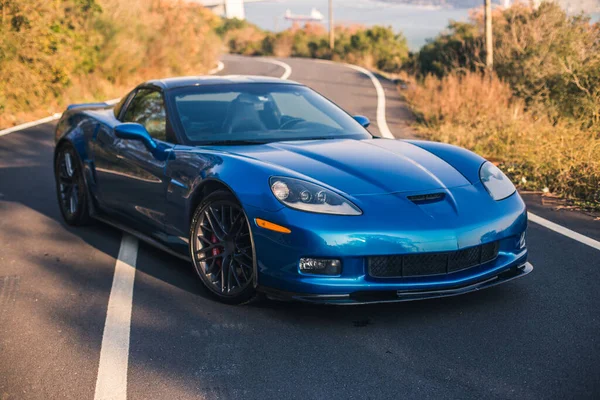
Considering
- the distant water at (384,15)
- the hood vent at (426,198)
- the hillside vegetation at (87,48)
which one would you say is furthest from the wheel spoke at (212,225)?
the distant water at (384,15)

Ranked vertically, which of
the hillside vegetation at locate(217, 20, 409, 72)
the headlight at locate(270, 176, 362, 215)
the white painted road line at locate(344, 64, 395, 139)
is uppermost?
the headlight at locate(270, 176, 362, 215)

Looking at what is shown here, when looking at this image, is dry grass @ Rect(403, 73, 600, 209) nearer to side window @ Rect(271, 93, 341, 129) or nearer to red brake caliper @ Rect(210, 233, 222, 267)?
side window @ Rect(271, 93, 341, 129)

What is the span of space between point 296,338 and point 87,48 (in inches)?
775

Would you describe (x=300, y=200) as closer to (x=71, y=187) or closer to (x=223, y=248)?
(x=223, y=248)

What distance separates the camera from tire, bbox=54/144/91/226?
280 inches

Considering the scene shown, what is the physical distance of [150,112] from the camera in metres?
6.46

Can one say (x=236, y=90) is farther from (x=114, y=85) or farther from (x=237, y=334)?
(x=114, y=85)

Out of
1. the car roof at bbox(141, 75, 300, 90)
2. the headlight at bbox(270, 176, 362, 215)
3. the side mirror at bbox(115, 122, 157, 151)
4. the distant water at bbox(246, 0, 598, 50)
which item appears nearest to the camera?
the headlight at bbox(270, 176, 362, 215)

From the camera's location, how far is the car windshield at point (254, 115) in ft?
19.4

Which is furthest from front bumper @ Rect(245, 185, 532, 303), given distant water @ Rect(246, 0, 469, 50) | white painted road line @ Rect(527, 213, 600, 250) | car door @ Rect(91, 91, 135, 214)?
distant water @ Rect(246, 0, 469, 50)

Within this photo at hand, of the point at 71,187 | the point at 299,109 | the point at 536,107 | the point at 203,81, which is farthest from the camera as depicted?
the point at 536,107

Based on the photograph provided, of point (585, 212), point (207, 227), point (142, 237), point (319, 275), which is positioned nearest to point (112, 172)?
point (142, 237)

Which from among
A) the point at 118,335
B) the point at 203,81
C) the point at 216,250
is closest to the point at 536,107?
the point at 203,81

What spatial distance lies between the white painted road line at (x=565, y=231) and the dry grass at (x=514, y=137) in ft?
2.53
